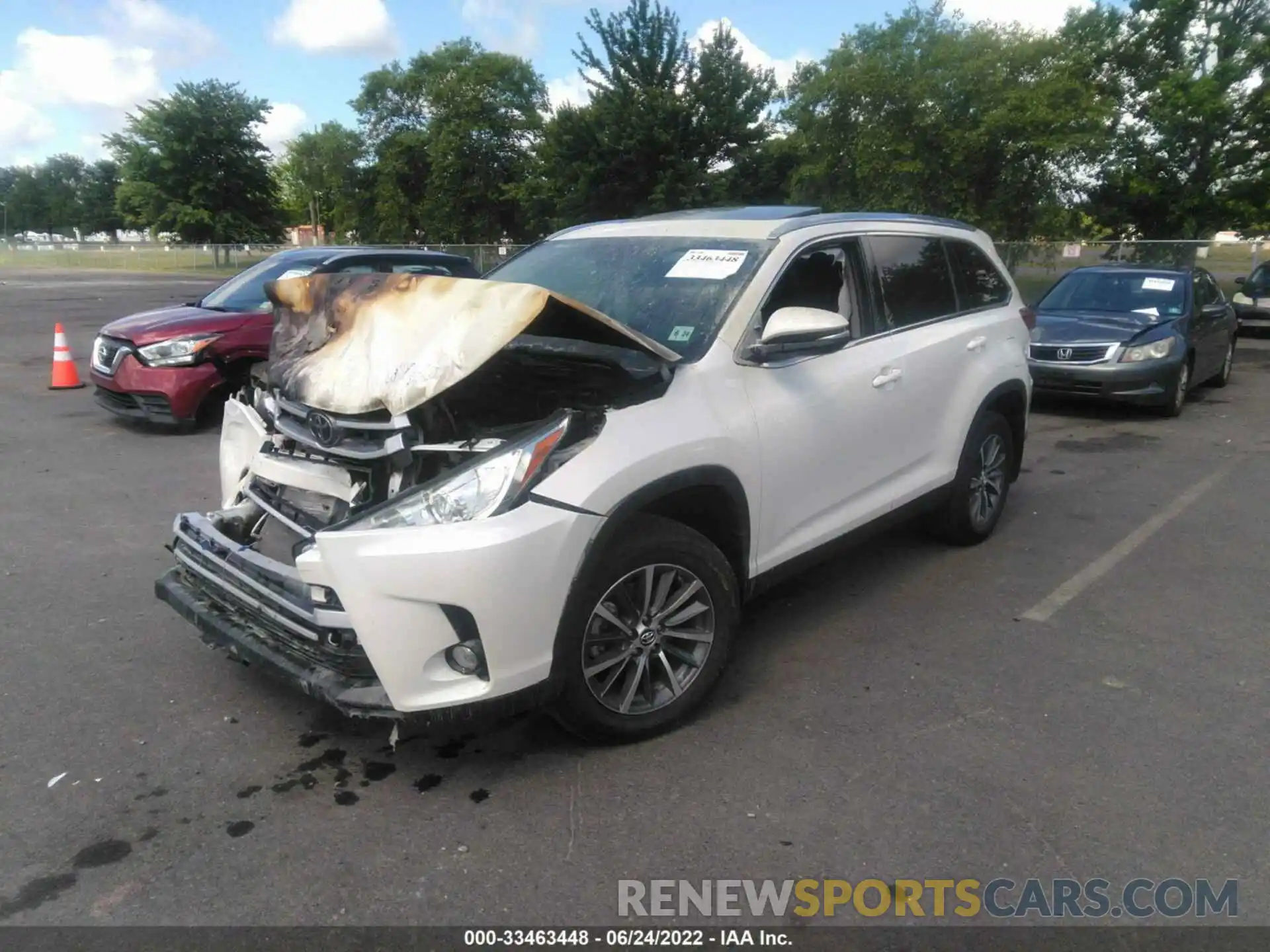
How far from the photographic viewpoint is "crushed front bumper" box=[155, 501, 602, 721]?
9.39 ft

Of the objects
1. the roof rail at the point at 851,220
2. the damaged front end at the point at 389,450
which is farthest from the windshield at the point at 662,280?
the damaged front end at the point at 389,450

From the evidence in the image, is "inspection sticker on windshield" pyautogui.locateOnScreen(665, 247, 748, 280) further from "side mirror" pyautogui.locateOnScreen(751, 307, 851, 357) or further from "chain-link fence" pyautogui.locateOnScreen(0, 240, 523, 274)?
"chain-link fence" pyautogui.locateOnScreen(0, 240, 523, 274)

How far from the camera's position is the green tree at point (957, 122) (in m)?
21.3

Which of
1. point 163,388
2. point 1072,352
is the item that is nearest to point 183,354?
point 163,388

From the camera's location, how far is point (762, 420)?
381 centimetres

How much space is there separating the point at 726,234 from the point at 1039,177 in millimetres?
21493

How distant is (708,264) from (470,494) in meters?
1.70

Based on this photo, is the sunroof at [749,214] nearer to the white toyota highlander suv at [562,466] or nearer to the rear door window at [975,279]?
the white toyota highlander suv at [562,466]

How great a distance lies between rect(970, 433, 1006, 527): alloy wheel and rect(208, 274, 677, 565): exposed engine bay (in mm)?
2811

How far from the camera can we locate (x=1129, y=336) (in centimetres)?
991

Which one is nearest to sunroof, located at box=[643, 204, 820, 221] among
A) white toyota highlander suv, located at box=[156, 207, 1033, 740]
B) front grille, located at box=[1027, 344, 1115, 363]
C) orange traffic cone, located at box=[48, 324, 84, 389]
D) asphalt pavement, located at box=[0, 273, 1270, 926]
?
white toyota highlander suv, located at box=[156, 207, 1033, 740]

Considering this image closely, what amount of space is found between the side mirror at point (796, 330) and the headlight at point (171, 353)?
244 inches

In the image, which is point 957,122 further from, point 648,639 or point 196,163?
point 196,163
